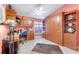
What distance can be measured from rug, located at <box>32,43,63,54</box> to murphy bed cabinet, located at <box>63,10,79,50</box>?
22 cm

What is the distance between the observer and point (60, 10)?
2.24 metres

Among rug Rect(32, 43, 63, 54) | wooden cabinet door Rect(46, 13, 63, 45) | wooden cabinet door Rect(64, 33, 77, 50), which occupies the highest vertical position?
wooden cabinet door Rect(46, 13, 63, 45)

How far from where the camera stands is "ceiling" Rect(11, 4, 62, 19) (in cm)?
218

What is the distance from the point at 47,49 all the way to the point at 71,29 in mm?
686

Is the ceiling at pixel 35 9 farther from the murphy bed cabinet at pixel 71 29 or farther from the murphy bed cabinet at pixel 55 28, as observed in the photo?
the murphy bed cabinet at pixel 71 29

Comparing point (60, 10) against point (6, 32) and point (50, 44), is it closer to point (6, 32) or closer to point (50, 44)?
point (50, 44)

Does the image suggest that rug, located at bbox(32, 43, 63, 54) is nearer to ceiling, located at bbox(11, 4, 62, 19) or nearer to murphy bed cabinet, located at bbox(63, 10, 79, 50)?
murphy bed cabinet, located at bbox(63, 10, 79, 50)

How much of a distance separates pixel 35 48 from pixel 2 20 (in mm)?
910

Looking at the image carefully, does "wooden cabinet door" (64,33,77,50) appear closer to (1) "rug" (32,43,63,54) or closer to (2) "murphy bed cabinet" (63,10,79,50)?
(2) "murphy bed cabinet" (63,10,79,50)

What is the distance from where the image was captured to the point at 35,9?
2219 mm

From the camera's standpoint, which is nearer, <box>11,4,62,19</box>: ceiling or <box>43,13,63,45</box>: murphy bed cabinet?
<box>11,4,62,19</box>: ceiling

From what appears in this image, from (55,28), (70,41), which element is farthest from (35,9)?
(70,41)

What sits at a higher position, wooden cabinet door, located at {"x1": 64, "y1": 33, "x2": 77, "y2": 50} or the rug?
wooden cabinet door, located at {"x1": 64, "y1": 33, "x2": 77, "y2": 50}

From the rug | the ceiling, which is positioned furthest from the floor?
the ceiling
